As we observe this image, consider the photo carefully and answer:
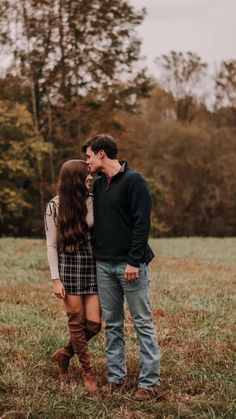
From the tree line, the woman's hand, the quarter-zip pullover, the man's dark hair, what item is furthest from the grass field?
the tree line

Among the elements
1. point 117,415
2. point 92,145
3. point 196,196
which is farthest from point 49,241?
point 196,196

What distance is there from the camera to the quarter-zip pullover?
5.15m

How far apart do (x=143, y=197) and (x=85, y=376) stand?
5.62ft

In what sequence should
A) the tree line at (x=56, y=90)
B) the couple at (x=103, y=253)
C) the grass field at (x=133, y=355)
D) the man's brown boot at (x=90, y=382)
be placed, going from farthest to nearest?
the tree line at (x=56, y=90) → the man's brown boot at (x=90, y=382) → the couple at (x=103, y=253) → the grass field at (x=133, y=355)

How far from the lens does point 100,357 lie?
653 centimetres

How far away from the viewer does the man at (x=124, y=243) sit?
17.0ft

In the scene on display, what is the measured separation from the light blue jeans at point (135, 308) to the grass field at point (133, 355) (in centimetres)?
27

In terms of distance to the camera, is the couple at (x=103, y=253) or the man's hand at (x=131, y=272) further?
the couple at (x=103, y=253)

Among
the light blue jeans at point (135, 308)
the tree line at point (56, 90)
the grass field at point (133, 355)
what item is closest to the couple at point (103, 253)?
the light blue jeans at point (135, 308)

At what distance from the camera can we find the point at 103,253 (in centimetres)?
541

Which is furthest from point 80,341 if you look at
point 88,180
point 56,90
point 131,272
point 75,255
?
point 56,90

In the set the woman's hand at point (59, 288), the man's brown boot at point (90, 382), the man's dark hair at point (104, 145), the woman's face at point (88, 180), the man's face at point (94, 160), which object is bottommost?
the man's brown boot at point (90, 382)

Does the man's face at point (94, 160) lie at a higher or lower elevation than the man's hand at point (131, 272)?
higher

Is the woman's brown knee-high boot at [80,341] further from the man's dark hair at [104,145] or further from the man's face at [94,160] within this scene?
the man's dark hair at [104,145]
